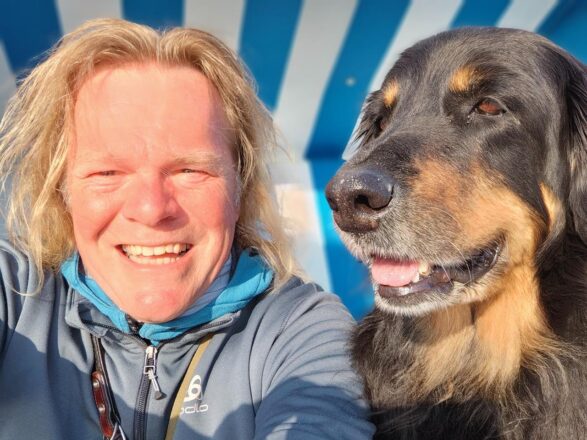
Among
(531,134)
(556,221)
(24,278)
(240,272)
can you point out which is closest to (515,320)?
(556,221)

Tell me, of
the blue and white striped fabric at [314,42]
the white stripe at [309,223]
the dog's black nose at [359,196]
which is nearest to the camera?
the dog's black nose at [359,196]

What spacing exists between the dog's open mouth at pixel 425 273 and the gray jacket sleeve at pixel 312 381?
0.27 meters

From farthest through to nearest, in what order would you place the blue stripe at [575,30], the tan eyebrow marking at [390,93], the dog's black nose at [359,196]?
1. the blue stripe at [575,30]
2. the tan eyebrow marking at [390,93]
3. the dog's black nose at [359,196]

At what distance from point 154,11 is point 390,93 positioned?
2.07 m

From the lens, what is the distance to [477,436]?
6.92 feet

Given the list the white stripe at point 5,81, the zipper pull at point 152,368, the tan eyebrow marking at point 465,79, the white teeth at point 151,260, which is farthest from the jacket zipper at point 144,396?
the white stripe at point 5,81

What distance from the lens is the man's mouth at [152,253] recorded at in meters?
2.17

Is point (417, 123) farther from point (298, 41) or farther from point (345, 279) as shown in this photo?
point (345, 279)

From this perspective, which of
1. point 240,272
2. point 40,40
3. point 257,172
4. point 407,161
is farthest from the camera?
point 40,40

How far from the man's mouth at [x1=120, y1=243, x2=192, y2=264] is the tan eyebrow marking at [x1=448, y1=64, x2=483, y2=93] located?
0.95 meters

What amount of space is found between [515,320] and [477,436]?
1.19 ft

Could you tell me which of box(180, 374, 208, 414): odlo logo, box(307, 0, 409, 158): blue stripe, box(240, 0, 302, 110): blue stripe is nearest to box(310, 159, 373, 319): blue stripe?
box(307, 0, 409, 158): blue stripe

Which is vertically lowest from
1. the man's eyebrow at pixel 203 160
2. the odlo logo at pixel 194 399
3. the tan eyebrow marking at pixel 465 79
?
the odlo logo at pixel 194 399

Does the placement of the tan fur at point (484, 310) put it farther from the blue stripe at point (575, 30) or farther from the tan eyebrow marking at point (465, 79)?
the blue stripe at point (575, 30)
